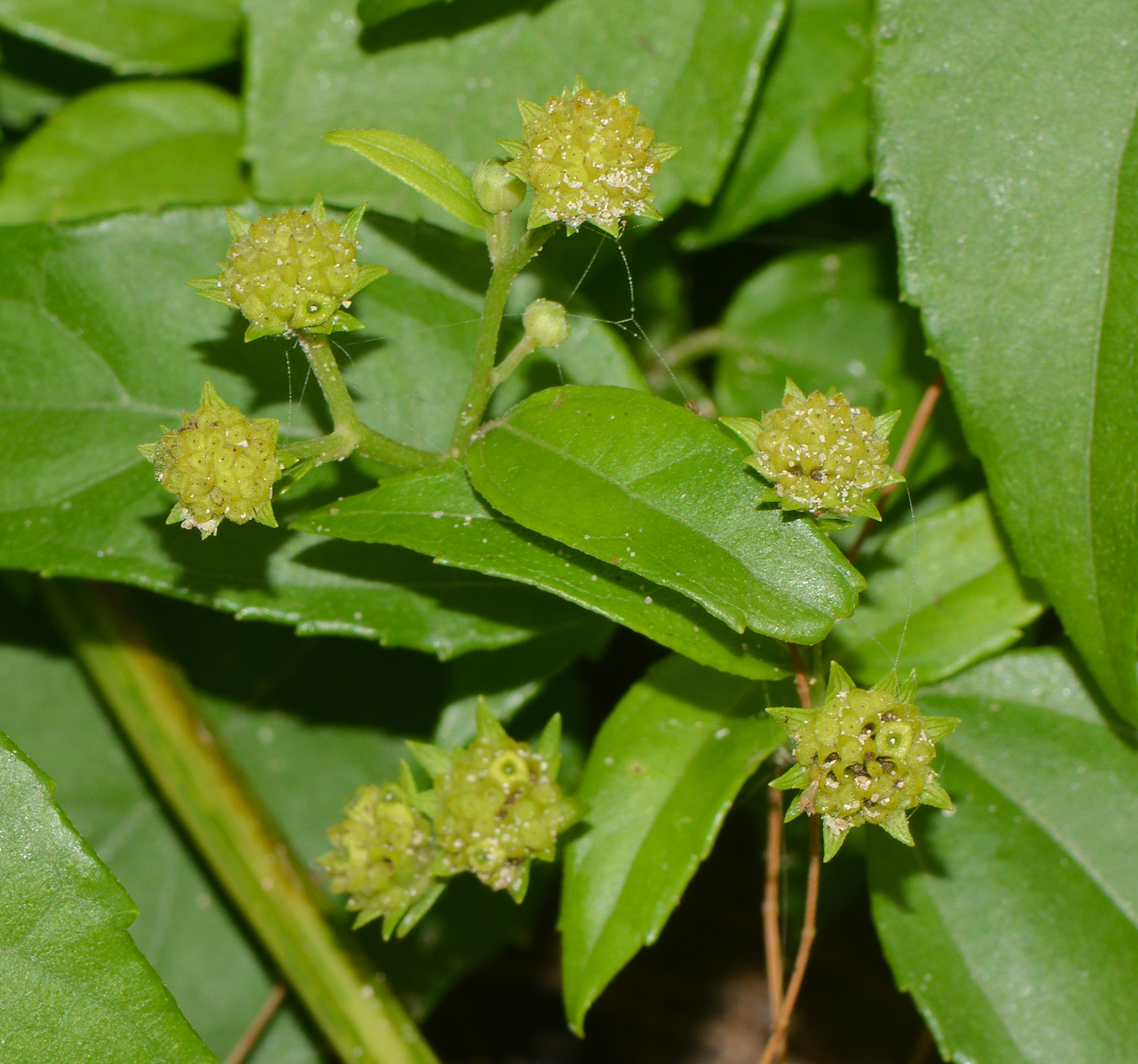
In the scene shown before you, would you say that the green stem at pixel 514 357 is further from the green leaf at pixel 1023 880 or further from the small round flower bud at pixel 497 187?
the green leaf at pixel 1023 880

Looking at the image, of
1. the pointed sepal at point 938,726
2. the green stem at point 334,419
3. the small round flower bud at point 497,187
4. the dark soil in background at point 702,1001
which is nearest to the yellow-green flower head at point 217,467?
the green stem at point 334,419

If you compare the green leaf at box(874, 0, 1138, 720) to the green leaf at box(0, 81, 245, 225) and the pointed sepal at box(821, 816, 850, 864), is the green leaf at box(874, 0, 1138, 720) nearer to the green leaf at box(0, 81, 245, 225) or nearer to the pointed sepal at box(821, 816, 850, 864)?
the pointed sepal at box(821, 816, 850, 864)

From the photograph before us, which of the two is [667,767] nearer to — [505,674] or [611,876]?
[611,876]

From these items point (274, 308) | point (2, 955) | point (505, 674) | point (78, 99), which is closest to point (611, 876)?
point (505, 674)

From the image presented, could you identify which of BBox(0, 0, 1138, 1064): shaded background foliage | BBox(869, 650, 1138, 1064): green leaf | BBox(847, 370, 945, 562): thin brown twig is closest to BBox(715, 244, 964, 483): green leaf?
BBox(0, 0, 1138, 1064): shaded background foliage

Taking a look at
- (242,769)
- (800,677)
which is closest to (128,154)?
(242,769)

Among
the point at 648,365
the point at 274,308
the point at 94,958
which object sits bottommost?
the point at 94,958
